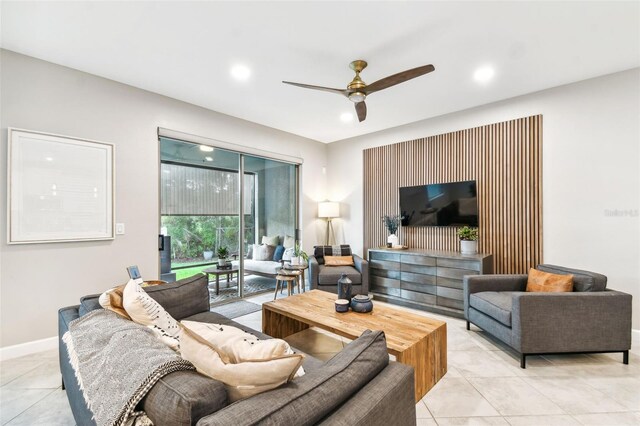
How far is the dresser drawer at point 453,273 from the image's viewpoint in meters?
3.53

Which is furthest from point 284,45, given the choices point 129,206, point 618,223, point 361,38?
point 618,223

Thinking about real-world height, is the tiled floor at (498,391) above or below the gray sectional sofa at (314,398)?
below

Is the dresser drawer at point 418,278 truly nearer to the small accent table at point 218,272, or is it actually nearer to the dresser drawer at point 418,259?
the dresser drawer at point 418,259

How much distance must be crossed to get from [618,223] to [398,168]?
2679 millimetres

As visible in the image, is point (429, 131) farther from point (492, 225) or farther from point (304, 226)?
point (304, 226)

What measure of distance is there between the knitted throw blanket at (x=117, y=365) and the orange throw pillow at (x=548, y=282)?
3.14m

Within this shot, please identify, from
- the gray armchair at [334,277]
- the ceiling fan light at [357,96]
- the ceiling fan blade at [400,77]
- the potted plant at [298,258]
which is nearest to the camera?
the ceiling fan blade at [400,77]

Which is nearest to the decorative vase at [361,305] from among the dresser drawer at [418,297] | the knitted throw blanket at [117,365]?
the knitted throw blanket at [117,365]

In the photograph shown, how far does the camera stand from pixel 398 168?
15.8ft

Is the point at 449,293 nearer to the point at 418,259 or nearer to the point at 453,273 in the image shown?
the point at 453,273

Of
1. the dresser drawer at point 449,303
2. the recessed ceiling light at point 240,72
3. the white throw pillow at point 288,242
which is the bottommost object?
the dresser drawer at point 449,303

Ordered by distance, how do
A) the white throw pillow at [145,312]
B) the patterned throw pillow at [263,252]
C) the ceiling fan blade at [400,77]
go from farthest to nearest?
the patterned throw pillow at [263,252] < the ceiling fan blade at [400,77] < the white throw pillow at [145,312]

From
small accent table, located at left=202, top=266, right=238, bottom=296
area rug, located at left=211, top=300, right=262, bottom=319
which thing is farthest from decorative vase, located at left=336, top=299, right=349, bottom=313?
small accent table, located at left=202, top=266, right=238, bottom=296

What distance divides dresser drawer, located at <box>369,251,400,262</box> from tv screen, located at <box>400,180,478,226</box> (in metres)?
0.66
